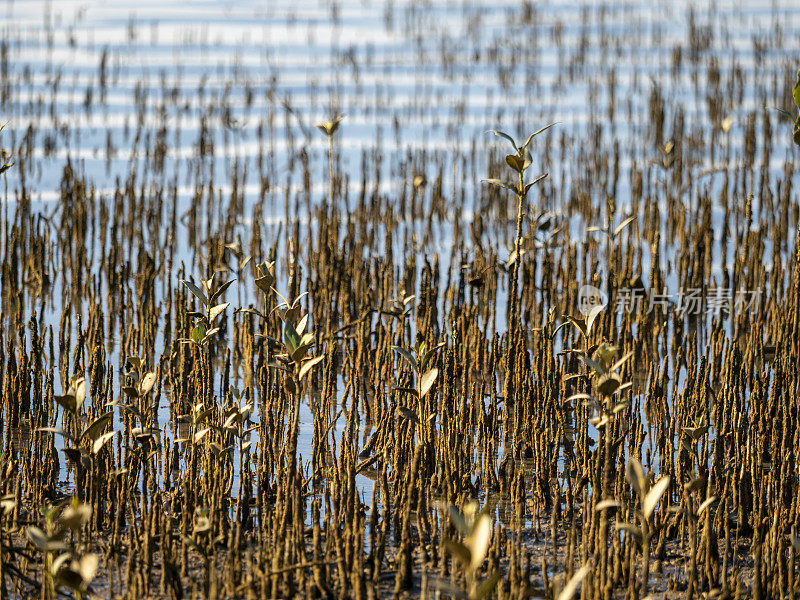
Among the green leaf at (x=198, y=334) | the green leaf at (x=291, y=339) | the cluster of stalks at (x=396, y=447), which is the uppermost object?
Answer: the green leaf at (x=291, y=339)

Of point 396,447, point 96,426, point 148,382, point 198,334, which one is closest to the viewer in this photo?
point 96,426

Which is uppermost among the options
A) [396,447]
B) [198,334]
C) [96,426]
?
[198,334]

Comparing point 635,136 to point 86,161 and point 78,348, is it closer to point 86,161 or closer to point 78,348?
point 86,161

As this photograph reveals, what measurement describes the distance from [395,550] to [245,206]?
4817 millimetres

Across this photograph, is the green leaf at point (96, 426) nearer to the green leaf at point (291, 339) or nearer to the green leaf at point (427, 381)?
the green leaf at point (291, 339)

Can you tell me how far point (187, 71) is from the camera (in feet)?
36.3

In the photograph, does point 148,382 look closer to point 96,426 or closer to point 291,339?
point 96,426

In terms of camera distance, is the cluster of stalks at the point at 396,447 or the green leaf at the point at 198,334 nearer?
the cluster of stalks at the point at 396,447

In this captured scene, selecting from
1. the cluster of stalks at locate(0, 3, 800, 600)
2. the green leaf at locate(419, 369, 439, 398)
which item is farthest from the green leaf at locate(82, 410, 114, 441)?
the green leaf at locate(419, 369, 439, 398)

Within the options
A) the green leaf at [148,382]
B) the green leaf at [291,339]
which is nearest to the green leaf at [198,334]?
the green leaf at [148,382]

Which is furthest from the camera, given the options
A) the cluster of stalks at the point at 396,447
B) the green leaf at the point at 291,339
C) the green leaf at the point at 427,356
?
the green leaf at the point at 427,356

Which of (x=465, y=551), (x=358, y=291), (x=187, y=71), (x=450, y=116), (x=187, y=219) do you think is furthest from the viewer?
(x=187, y=71)

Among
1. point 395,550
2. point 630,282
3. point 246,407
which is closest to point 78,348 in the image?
point 246,407

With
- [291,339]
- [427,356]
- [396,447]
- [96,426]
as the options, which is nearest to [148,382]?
[96,426]
